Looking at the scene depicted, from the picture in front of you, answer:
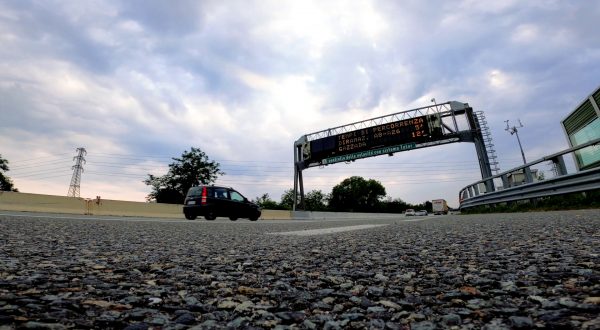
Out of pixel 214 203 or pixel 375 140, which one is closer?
pixel 214 203

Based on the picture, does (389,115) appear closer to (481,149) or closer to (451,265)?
(481,149)

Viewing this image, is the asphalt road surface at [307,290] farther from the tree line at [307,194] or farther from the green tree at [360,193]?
the green tree at [360,193]

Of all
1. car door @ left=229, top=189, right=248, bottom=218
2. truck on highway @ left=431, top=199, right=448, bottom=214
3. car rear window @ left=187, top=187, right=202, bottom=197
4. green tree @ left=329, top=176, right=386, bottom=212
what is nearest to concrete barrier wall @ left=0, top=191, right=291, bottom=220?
car rear window @ left=187, top=187, right=202, bottom=197

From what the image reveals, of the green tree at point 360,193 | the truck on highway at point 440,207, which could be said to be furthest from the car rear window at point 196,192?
the green tree at point 360,193

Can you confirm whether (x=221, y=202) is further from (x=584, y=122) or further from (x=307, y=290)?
(x=584, y=122)

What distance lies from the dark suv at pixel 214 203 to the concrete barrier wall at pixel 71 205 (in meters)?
4.57

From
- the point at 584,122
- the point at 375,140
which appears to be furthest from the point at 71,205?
the point at 584,122

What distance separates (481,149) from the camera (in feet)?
109

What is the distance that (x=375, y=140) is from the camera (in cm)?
3788

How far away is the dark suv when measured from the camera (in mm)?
17688

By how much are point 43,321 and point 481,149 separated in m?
37.2

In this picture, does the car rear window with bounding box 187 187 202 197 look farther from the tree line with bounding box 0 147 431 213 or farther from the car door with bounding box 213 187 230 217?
the tree line with bounding box 0 147 431 213

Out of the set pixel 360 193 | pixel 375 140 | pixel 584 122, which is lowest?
pixel 584 122

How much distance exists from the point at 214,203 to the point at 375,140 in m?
24.3
